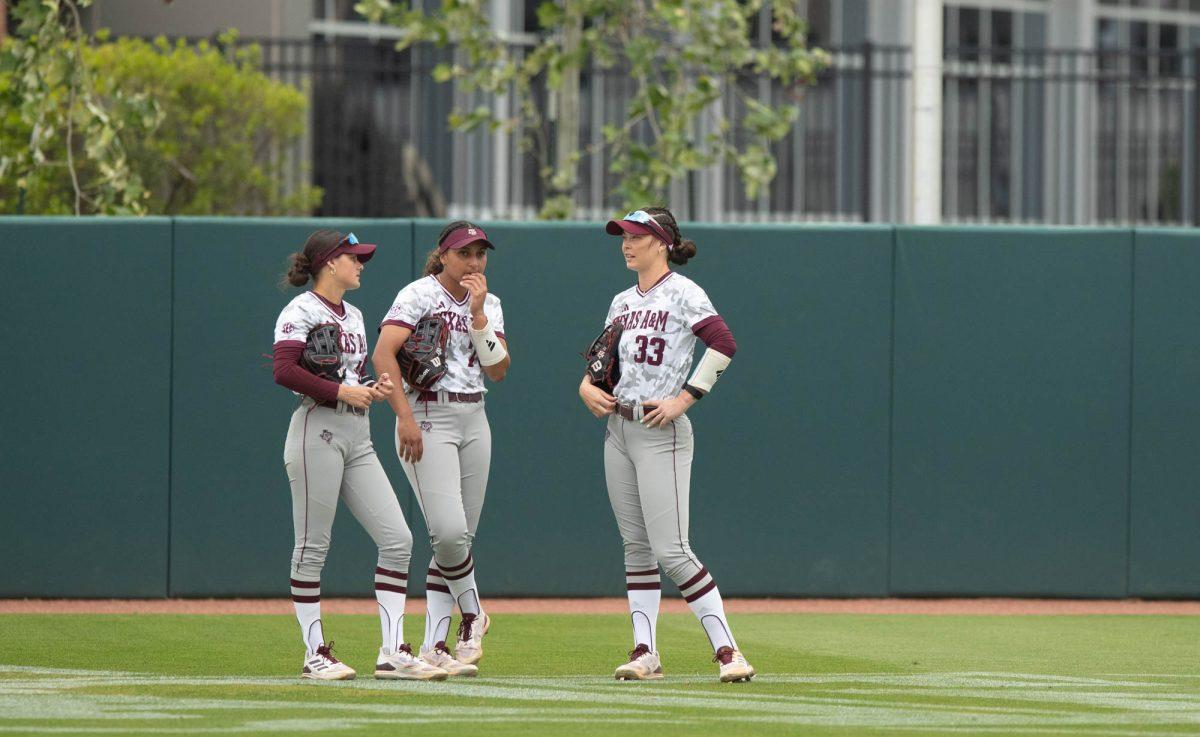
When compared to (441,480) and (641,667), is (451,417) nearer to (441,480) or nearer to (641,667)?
(441,480)

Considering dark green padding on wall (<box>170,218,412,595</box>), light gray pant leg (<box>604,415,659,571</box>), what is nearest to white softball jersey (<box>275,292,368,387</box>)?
light gray pant leg (<box>604,415,659,571</box>)

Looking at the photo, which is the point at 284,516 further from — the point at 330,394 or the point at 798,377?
the point at 330,394

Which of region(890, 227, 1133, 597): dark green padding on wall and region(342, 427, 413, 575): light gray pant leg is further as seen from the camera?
region(890, 227, 1133, 597): dark green padding on wall

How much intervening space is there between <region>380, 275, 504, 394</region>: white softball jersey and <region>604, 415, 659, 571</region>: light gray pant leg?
62cm

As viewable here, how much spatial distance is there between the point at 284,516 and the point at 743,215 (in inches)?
313

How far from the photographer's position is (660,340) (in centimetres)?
706

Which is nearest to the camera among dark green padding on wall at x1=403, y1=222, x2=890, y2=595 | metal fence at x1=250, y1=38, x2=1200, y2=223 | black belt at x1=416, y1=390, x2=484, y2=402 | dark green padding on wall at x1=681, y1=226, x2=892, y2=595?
black belt at x1=416, y1=390, x2=484, y2=402

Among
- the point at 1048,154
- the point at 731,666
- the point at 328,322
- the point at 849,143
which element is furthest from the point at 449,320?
the point at 1048,154

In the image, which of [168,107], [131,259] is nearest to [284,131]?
[168,107]

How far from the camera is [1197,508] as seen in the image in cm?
1123

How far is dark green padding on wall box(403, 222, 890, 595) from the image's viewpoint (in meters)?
10.9

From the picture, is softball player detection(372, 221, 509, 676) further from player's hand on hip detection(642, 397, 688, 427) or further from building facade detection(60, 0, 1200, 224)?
building facade detection(60, 0, 1200, 224)

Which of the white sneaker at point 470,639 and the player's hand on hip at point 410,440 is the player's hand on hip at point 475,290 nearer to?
the player's hand on hip at point 410,440

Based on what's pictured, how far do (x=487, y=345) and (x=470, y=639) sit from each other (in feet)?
4.18
